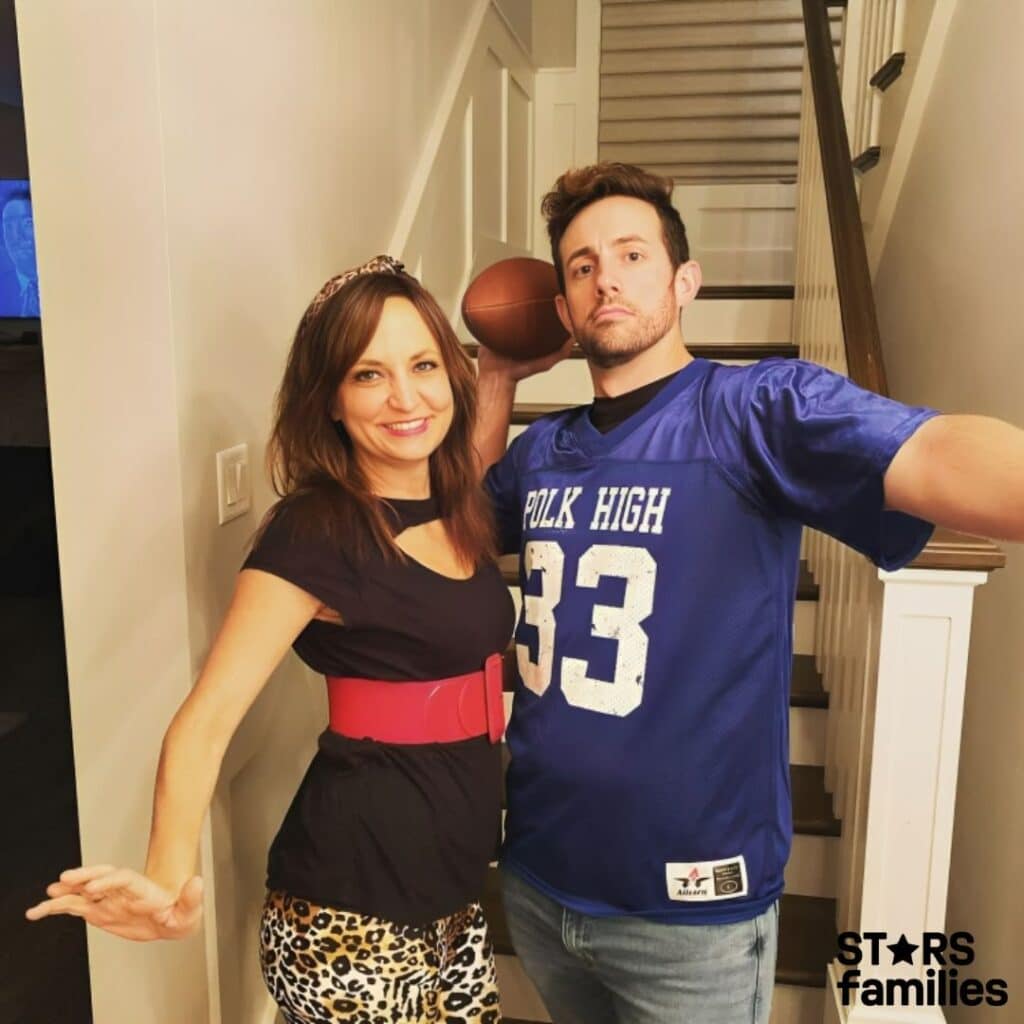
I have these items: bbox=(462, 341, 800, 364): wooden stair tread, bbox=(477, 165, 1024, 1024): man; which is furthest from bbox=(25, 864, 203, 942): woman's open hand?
bbox=(462, 341, 800, 364): wooden stair tread

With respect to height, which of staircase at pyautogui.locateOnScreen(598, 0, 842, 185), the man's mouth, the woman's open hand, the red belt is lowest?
the woman's open hand

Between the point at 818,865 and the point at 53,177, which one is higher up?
the point at 53,177

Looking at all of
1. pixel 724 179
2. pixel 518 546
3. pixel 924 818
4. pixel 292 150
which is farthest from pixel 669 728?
pixel 724 179

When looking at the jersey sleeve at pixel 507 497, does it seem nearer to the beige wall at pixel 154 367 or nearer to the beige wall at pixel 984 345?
the beige wall at pixel 154 367

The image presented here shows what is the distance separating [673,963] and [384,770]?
1.29ft

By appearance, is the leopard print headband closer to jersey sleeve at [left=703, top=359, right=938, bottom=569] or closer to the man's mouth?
the man's mouth

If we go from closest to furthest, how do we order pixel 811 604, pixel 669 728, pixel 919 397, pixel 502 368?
1. pixel 669 728
2. pixel 502 368
3. pixel 811 604
4. pixel 919 397

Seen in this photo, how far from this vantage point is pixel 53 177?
1.13 m

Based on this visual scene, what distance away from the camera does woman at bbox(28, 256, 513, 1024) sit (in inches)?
43.1

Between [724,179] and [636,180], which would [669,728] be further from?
[724,179]

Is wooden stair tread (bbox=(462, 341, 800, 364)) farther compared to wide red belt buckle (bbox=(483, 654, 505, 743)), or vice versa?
wooden stair tread (bbox=(462, 341, 800, 364))

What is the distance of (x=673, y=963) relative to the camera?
111 centimetres

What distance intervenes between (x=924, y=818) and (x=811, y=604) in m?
0.79

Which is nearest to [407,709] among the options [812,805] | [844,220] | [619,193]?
[619,193]
